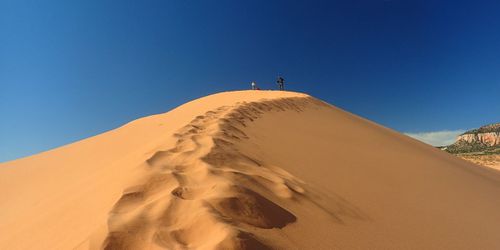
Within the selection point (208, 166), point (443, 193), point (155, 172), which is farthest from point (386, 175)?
point (155, 172)

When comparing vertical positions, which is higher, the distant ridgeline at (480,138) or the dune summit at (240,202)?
the distant ridgeline at (480,138)

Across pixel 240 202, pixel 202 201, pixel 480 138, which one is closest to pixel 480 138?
pixel 480 138

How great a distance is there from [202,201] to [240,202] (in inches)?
11.2

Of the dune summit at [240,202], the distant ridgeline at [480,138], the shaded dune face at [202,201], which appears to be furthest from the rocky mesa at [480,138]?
the shaded dune face at [202,201]

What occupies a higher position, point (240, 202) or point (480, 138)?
point (480, 138)

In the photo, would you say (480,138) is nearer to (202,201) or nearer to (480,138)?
(480,138)

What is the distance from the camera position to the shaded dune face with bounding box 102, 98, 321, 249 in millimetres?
1920

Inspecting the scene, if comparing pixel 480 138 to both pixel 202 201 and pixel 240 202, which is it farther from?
pixel 202 201

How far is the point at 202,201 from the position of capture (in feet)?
7.64

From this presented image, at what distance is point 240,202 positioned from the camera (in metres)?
2.42

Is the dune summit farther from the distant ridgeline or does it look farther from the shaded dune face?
the distant ridgeline

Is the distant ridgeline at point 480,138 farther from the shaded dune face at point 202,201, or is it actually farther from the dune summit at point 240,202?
the shaded dune face at point 202,201

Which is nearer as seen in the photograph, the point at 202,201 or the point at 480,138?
the point at 202,201

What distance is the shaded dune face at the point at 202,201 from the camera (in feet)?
6.30
